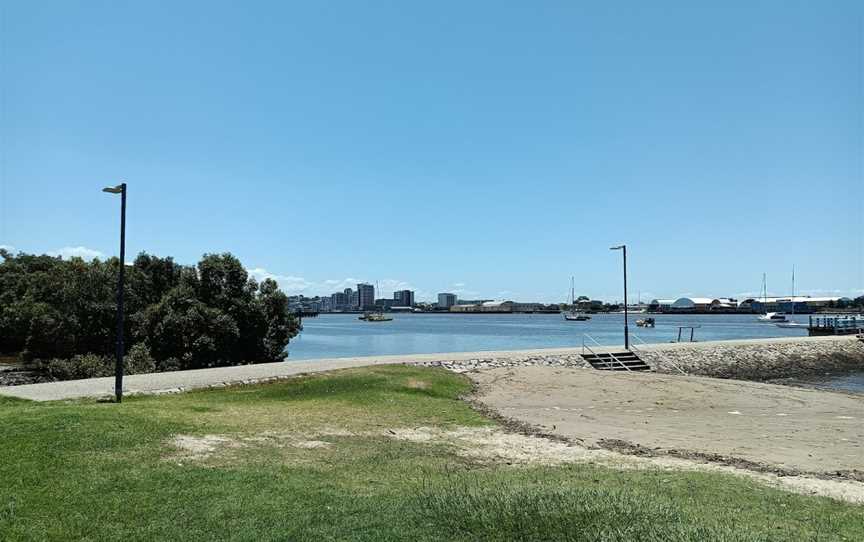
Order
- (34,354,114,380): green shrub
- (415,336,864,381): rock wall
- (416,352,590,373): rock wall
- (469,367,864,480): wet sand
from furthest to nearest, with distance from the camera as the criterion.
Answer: (415,336,864,381): rock wall < (34,354,114,380): green shrub < (416,352,590,373): rock wall < (469,367,864,480): wet sand

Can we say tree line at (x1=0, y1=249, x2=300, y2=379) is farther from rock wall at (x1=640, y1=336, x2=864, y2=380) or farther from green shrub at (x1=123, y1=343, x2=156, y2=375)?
rock wall at (x1=640, y1=336, x2=864, y2=380)

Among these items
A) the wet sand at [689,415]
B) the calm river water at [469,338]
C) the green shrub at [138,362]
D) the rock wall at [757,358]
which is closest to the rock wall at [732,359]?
the rock wall at [757,358]

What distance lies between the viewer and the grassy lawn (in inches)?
228

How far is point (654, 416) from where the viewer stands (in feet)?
57.0

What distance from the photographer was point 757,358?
4059 centimetres

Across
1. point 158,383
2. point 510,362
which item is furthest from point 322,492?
point 510,362

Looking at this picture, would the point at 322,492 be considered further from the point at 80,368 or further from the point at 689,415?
the point at 80,368

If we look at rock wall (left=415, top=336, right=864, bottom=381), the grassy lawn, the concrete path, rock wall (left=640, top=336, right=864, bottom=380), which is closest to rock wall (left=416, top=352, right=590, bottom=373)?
rock wall (left=415, top=336, right=864, bottom=381)

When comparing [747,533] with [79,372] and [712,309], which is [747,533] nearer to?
[79,372]

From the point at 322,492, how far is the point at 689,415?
1368 cm

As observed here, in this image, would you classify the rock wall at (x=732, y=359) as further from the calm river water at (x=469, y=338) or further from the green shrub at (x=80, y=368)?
the calm river water at (x=469, y=338)

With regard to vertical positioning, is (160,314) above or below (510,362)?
above

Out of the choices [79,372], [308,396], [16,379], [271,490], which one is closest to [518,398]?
[308,396]

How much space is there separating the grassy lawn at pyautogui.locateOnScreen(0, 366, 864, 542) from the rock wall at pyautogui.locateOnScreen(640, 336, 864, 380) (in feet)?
91.2
